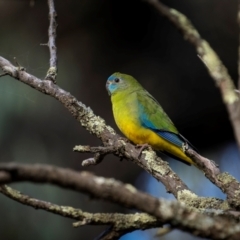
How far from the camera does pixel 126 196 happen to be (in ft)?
2.83

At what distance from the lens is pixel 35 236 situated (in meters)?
4.84

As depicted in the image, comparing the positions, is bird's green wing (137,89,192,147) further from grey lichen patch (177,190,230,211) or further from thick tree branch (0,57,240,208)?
grey lichen patch (177,190,230,211)

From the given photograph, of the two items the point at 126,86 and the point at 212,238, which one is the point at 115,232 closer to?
the point at 212,238

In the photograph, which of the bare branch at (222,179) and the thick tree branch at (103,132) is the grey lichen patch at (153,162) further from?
the bare branch at (222,179)

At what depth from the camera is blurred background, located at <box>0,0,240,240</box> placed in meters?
5.12

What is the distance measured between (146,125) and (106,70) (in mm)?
1790

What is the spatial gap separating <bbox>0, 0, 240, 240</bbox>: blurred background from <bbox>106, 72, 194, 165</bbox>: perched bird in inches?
43.5

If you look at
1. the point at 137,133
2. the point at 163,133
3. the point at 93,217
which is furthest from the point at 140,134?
the point at 93,217

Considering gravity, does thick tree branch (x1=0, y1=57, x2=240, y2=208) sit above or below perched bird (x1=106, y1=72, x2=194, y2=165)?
below

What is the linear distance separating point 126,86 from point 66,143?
1241 millimetres

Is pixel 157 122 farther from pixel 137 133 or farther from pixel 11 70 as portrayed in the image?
pixel 11 70

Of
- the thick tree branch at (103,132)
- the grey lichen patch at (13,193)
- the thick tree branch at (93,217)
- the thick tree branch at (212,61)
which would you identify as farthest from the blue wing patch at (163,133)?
the thick tree branch at (212,61)

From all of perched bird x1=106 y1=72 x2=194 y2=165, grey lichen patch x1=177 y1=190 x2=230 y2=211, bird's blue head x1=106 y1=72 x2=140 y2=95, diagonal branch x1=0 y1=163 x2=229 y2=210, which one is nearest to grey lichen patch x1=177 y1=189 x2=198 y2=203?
grey lichen patch x1=177 y1=190 x2=230 y2=211

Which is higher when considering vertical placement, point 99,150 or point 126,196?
point 99,150
